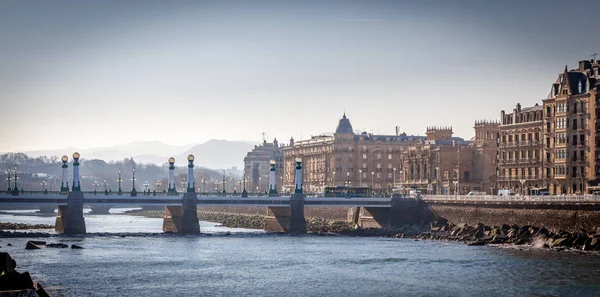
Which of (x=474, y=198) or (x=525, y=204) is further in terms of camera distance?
(x=474, y=198)

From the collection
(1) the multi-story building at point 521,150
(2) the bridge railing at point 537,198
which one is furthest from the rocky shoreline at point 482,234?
(1) the multi-story building at point 521,150

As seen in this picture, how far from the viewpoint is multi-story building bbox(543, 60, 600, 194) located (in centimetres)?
15350

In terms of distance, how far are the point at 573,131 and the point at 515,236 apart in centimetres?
3498

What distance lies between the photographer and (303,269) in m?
103

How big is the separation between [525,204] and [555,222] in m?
8.88

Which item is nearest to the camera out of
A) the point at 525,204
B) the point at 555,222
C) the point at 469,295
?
the point at 469,295

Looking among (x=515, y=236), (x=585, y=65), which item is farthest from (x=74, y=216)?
(x=585, y=65)

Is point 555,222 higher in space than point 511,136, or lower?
lower

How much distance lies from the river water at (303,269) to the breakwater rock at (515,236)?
3.65 meters

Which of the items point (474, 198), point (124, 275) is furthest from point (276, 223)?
point (124, 275)

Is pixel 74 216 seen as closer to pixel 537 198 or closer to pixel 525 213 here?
pixel 525 213

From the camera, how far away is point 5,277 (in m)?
67.7

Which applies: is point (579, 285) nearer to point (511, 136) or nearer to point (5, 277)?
point (5, 277)

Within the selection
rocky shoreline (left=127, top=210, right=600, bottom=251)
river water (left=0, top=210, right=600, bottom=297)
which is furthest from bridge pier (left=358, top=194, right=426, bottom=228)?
river water (left=0, top=210, right=600, bottom=297)
